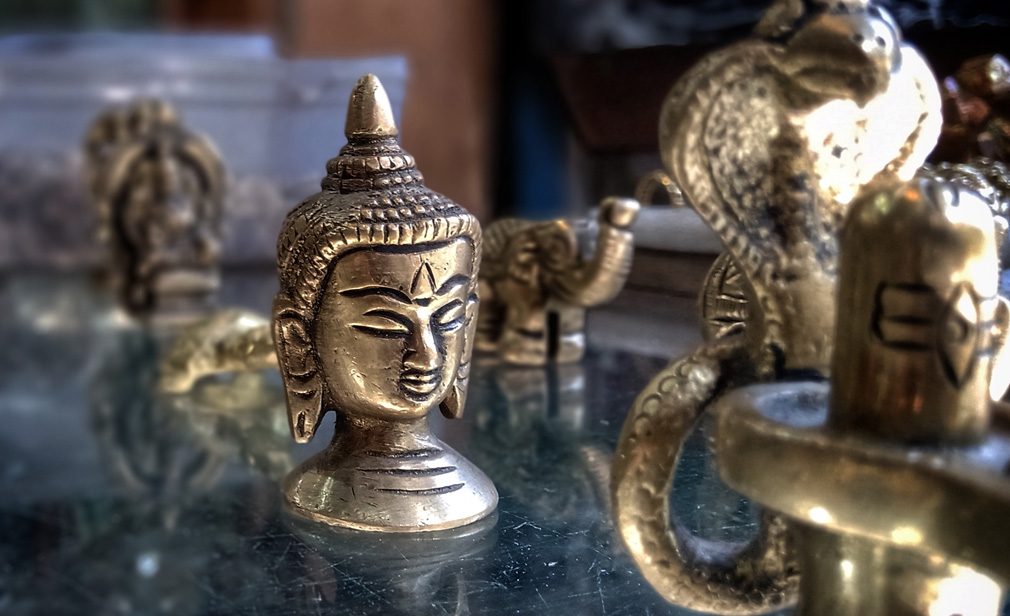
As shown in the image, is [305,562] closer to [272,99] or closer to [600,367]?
[600,367]

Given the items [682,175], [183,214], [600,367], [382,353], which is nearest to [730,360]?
[682,175]

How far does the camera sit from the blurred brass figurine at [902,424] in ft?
1.68

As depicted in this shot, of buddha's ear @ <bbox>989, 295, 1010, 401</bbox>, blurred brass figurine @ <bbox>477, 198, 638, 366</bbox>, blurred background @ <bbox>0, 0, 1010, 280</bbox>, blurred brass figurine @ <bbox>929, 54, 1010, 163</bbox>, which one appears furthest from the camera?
blurred background @ <bbox>0, 0, 1010, 280</bbox>

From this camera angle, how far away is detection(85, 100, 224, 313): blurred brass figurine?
92.8 inches

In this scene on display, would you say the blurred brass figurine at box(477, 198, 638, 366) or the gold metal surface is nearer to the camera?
the gold metal surface

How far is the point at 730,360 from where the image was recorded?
684 millimetres

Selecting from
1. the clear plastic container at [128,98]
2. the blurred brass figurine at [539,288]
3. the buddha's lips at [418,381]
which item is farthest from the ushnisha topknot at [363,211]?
the clear plastic container at [128,98]

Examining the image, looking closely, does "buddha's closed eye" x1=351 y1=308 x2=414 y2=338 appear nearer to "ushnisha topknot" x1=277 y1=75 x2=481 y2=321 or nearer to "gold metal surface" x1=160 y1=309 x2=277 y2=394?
"ushnisha topknot" x1=277 y1=75 x2=481 y2=321

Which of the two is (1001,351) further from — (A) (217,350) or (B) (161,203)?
(B) (161,203)

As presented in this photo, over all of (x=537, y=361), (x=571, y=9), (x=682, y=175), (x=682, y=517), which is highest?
(x=571, y=9)

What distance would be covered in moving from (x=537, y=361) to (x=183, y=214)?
101 centimetres

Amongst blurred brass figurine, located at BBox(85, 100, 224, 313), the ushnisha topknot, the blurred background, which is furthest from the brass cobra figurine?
blurred brass figurine, located at BBox(85, 100, 224, 313)

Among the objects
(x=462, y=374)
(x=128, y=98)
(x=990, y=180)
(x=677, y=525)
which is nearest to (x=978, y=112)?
(x=990, y=180)

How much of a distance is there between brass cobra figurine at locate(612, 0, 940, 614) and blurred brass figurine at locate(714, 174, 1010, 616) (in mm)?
100
